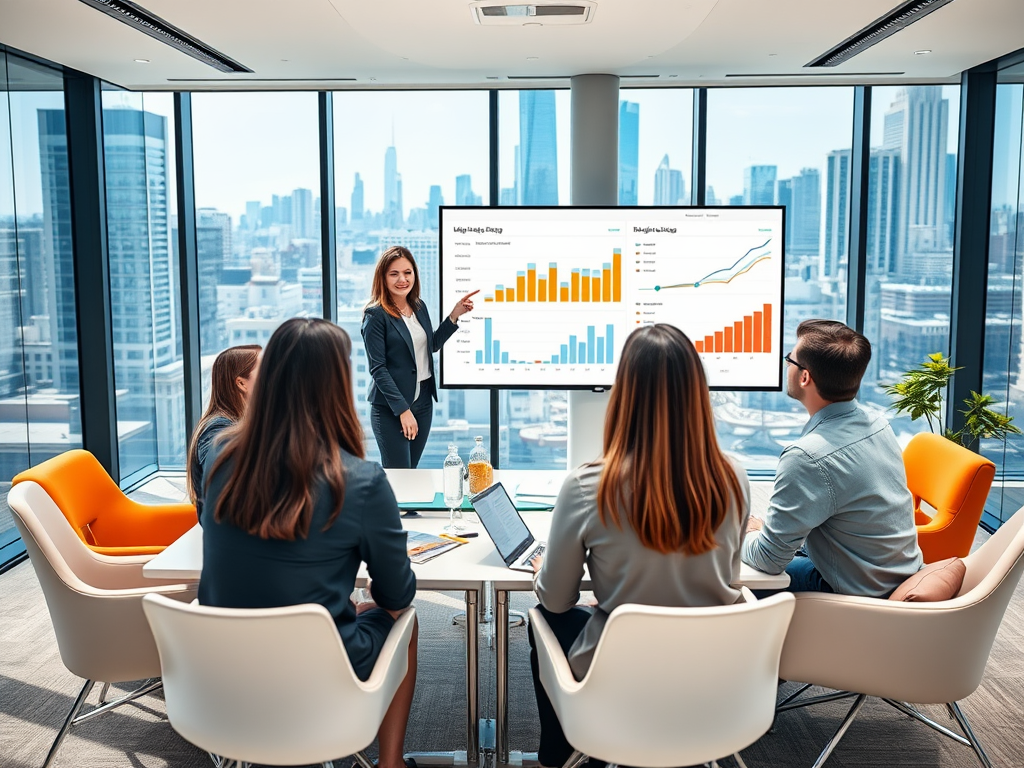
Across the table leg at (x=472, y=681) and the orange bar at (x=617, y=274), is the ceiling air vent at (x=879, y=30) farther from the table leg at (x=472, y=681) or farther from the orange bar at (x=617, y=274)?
the table leg at (x=472, y=681)

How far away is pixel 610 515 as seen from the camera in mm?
2064

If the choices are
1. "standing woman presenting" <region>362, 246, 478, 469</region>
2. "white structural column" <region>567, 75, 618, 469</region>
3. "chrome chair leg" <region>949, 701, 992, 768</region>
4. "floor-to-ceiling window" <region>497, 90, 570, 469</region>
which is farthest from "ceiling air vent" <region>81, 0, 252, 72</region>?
"chrome chair leg" <region>949, 701, 992, 768</region>

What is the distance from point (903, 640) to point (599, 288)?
119 inches

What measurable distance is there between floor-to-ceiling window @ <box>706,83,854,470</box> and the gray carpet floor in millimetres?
3020

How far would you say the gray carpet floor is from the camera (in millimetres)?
2893

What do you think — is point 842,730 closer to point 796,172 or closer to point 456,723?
point 456,723

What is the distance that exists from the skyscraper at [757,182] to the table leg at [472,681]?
4.29 metres

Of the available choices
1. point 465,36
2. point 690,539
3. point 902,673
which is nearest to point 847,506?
point 902,673

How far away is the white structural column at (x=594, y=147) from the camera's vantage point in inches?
213

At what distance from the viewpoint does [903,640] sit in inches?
94.1

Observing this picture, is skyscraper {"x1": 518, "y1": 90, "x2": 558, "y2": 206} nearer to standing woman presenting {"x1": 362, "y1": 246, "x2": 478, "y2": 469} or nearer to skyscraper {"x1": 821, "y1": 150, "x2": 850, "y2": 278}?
standing woman presenting {"x1": 362, "y1": 246, "x2": 478, "y2": 469}

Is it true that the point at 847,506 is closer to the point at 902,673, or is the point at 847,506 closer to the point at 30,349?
the point at 902,673

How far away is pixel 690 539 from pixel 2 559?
13.3ft

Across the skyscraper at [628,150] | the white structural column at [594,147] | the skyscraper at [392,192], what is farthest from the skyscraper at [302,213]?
the skyscraper at [628,150]
